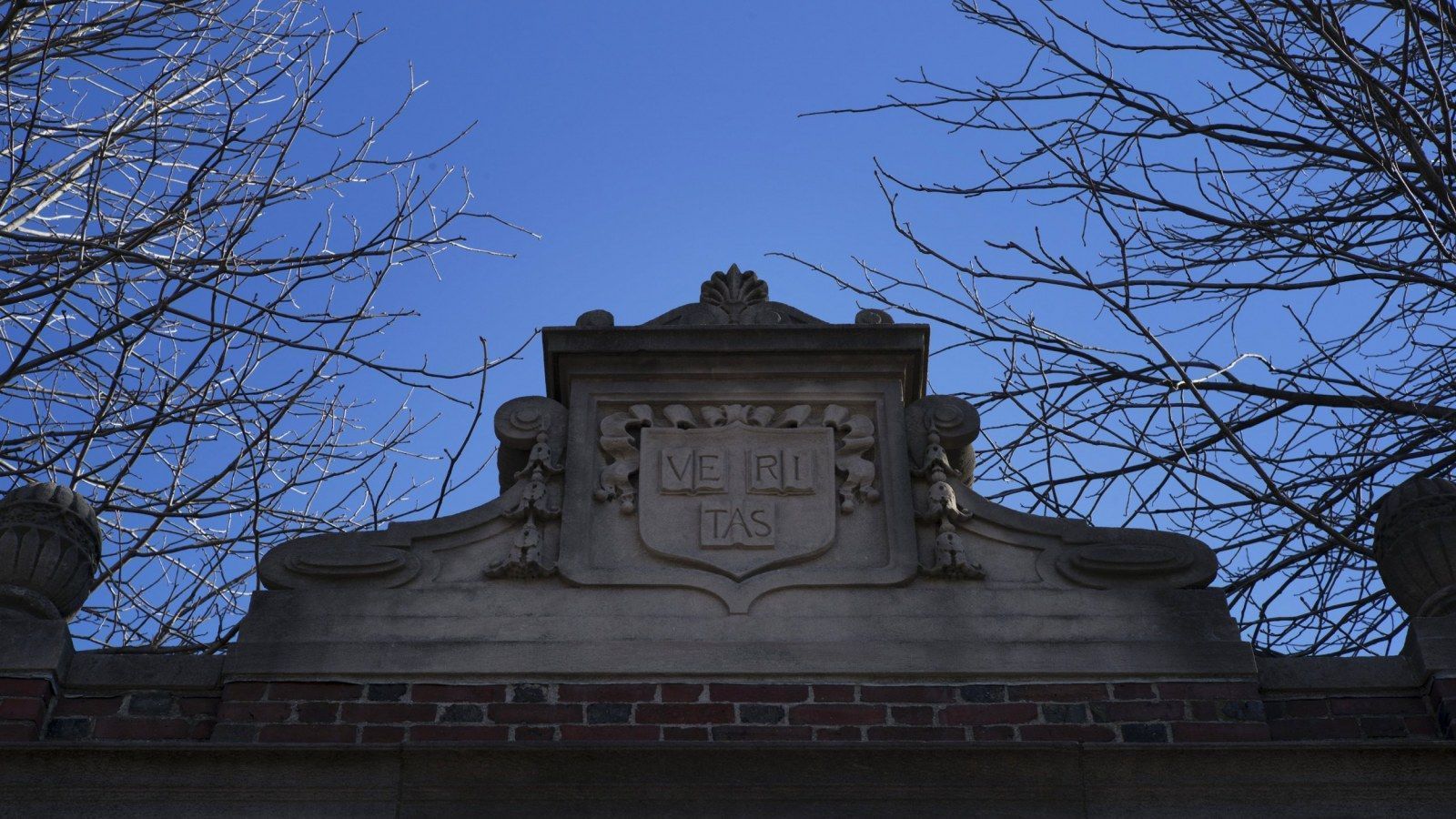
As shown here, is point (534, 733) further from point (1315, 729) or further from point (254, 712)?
point (1315, 729)

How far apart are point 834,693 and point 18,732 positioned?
252 cm

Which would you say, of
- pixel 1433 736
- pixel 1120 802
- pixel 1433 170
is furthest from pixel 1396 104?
pixel 1120 802

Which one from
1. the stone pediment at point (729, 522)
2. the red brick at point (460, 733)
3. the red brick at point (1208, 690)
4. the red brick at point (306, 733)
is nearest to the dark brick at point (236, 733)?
the red brick at point (306, 733)

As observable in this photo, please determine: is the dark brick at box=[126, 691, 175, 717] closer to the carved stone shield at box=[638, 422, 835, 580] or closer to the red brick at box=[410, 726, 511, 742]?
the red brick at box=[410, 726, 511, 742]

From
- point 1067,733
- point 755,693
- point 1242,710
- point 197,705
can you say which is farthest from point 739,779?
point 197,705

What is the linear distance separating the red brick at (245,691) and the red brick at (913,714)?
1.99 meters

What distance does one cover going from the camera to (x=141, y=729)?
17.7ft

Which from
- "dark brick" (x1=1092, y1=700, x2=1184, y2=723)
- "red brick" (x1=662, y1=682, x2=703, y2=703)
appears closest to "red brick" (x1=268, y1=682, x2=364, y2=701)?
"red brick" (x1=662, y1=682, x2=703, y2=703)

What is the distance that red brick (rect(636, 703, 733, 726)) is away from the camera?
5371 millimetres

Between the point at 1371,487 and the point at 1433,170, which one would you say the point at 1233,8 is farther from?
the point at 1371,487

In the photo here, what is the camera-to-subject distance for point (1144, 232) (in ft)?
26.5

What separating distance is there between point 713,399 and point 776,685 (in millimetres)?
1288


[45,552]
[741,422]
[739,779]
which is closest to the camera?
[739,779]

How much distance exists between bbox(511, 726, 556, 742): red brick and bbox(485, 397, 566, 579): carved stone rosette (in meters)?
0.63
